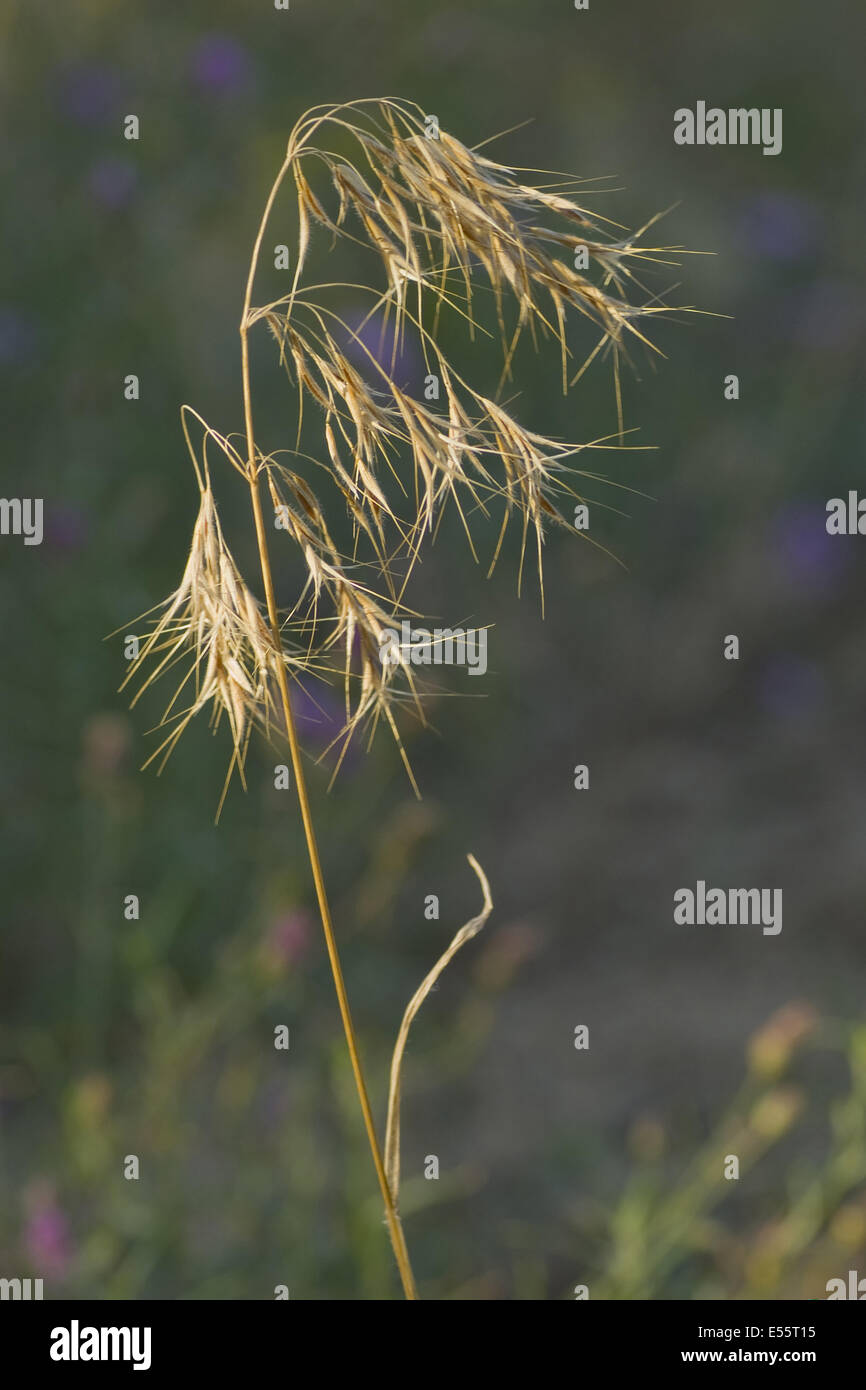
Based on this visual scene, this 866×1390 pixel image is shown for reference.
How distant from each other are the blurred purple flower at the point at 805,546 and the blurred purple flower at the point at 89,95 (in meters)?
1.53

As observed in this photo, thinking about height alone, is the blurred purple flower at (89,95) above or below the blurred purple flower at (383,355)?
above

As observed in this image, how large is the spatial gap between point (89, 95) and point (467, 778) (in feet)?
4.29

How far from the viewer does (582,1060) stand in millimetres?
2102

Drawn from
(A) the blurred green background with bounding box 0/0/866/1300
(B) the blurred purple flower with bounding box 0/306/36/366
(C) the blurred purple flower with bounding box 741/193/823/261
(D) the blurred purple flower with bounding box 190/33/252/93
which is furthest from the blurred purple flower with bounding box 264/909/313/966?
(C) the blurred purple flower with bounding box 741/193/823/261

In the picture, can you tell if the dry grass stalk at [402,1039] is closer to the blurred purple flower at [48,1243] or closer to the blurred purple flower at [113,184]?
the blurred purple flower at [48,1243]

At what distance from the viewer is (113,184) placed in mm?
1998

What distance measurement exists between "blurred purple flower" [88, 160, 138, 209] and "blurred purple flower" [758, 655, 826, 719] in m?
1.56

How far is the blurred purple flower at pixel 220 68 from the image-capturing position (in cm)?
214

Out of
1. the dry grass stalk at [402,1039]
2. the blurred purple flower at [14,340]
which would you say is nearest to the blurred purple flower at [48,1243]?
the dry grass stalk at [402,1039]


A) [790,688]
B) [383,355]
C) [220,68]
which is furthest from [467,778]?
[220,68]

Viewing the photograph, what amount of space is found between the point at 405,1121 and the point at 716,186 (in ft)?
7.52

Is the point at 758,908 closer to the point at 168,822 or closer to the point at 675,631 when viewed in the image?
the point at 675,631

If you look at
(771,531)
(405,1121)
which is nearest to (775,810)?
(771,531)

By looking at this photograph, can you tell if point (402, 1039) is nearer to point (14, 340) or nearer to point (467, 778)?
point (14, 340)
